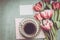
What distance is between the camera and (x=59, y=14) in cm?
100

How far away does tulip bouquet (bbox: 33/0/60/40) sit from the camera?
99 cm

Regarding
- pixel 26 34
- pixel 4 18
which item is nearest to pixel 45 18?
pixel 26 34

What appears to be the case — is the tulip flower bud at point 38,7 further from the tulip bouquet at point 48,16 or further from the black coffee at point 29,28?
the black coffee at point 29,28

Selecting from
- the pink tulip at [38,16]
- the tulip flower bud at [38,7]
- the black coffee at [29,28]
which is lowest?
the black coffee at [29,28]

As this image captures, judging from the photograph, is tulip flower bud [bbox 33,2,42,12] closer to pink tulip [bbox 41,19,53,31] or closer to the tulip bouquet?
the tulip bouquet

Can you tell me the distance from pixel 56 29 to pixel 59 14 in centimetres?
12

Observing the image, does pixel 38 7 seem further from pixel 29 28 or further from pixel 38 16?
pixel 29 28

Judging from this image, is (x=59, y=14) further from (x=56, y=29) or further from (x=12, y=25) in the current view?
(x=12, y=25)

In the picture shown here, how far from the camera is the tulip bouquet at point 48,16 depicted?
986 mm

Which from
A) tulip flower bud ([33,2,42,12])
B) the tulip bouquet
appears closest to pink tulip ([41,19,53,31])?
the tulip bouquet

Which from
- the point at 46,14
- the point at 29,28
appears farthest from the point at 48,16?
the point at 29,28

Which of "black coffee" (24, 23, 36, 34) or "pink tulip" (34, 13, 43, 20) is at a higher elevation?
"pink tulip" (34, 13, 43, 20)

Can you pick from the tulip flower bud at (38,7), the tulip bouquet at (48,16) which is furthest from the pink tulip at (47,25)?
the tulip flower bud at (38,7)

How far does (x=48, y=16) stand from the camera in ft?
3.26
